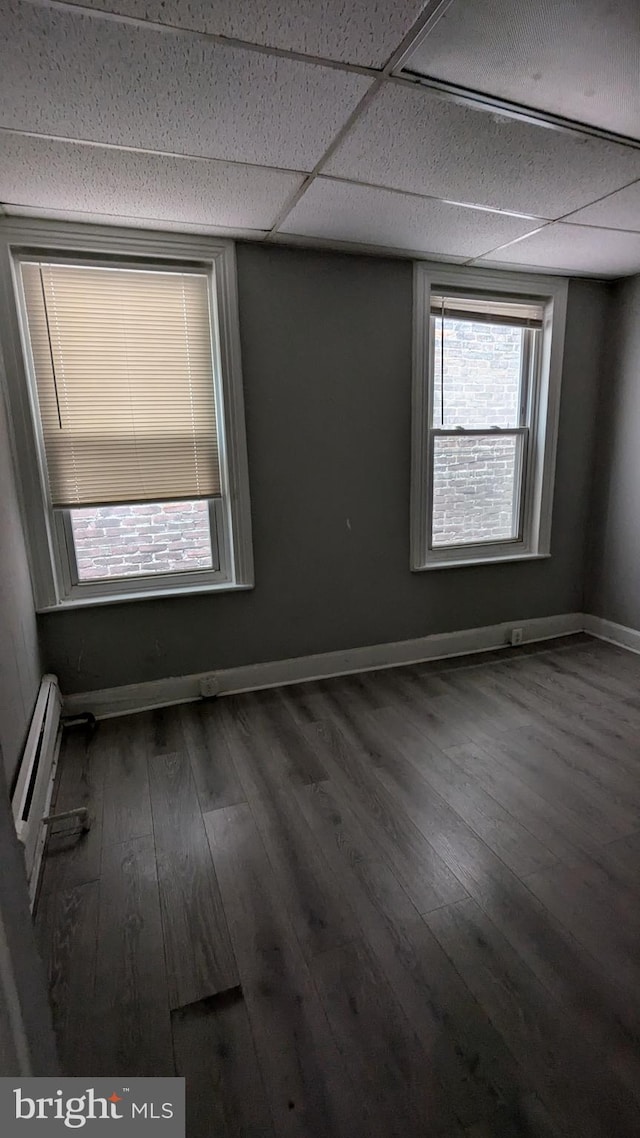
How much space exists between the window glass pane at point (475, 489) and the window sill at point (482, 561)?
119 mm

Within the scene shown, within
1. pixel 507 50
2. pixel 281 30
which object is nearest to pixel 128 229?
pixel 281 30

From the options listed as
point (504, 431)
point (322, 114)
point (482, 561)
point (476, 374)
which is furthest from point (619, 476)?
point (322, 114)

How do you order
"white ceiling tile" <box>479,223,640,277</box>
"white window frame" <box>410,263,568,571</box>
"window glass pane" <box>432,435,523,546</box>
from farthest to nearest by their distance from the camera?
"window glass pane" <box>432,435,523,546</box>, "white window frame" <box>410,263,568,571</box>, "white ceiling tile" <box>479,223,640,277</box>

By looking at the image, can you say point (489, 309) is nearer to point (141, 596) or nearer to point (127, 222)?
point (127, 222)

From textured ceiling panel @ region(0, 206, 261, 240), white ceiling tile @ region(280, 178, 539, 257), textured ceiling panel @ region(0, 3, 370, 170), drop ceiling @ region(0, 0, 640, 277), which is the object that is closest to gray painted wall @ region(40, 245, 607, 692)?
textured ceiling panel @ region(0, 206, 261, 240)

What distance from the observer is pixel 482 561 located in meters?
3.43

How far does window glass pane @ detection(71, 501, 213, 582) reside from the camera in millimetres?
2627

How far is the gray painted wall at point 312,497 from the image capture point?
267cm

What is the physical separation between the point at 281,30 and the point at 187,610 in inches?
89.9

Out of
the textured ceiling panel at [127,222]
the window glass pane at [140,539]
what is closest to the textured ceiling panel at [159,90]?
the textured ceiling panel at [127,222]

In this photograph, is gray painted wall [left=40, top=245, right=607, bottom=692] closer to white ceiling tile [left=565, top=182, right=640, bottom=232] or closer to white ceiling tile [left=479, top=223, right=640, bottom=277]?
white ceiling tile [left=479, top=223, right=640, bottom=277]

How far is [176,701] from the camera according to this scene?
9.32ft

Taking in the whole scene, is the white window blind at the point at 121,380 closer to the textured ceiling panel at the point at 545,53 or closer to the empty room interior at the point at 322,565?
the empty room interior at the point at 322,565

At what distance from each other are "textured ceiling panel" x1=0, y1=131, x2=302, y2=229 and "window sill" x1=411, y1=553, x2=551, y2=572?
210 centimetres
